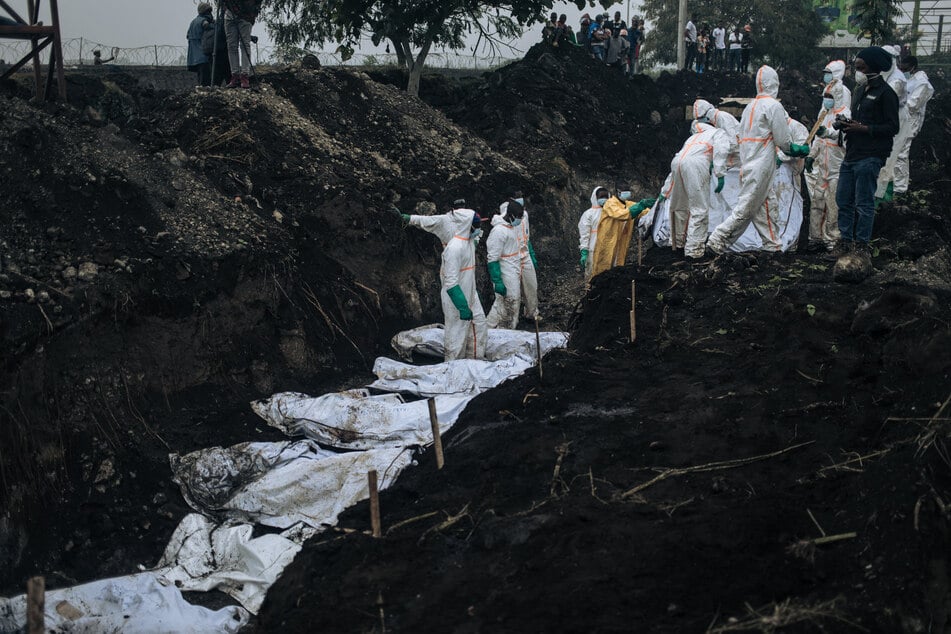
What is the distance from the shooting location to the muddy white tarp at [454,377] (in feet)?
32.8

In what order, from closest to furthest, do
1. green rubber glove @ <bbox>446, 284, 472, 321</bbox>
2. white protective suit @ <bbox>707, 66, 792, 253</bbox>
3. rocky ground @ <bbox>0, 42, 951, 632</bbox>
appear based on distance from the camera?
rocky ground @ <bbox>0, 42, 951, 632</bbox> < white protective suit @ <bbox>707, 66, 792, 253</bbox> < green rubber glove @ <bbox>446, 284, 472, 321</bbox>

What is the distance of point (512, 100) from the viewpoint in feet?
58.5

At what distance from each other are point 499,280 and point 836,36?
2029 cm

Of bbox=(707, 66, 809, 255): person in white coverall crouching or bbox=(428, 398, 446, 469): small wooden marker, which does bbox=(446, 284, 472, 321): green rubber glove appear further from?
bbox=(428, 398, 446, 469): small wooden marker

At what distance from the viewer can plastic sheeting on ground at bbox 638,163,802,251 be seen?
10773 mm

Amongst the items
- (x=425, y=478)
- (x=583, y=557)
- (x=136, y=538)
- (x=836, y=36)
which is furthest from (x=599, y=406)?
(x=836, y=36)

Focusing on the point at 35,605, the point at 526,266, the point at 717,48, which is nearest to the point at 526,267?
the point at 526,266

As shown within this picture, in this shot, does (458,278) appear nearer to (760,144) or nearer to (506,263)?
(506,263)

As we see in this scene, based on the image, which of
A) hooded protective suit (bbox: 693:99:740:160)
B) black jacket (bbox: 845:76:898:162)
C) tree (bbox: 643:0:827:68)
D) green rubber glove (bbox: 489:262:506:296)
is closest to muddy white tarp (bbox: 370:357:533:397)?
green rubber glove (bbox: 489:262:506:296)

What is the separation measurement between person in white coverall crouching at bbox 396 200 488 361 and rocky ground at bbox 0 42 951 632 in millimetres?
1132

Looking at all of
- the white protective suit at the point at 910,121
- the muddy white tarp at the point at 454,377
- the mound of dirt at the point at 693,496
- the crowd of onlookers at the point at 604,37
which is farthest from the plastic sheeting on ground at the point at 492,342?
the crowd of onlookers at the point at 604,37

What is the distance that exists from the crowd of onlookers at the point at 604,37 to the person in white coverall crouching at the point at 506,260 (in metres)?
9.29

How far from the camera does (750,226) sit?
11.5m

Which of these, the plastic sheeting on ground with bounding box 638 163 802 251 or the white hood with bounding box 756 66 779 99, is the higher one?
the white hood with bounding box 756 66 779 99
